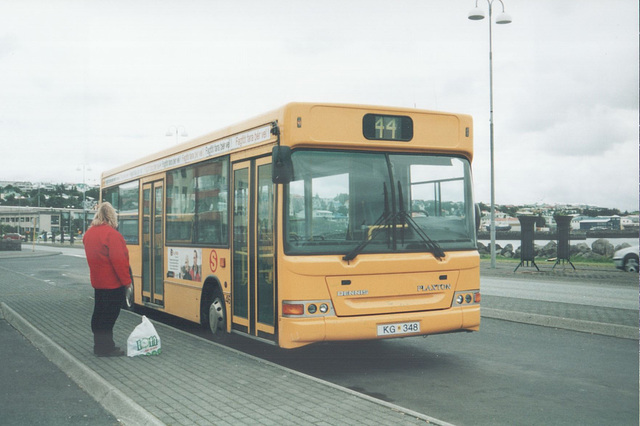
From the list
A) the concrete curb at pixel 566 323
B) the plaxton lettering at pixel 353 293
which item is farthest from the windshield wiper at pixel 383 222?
the concrete curb at pixel 566 323

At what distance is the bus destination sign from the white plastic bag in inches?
133

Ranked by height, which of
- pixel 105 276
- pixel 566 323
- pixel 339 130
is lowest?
pixel 566 323

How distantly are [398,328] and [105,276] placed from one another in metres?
3.43

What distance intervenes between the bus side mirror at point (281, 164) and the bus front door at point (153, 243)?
4970 mm

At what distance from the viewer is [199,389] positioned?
635 cm

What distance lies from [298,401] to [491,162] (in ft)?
78.8

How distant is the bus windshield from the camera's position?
24.4ft

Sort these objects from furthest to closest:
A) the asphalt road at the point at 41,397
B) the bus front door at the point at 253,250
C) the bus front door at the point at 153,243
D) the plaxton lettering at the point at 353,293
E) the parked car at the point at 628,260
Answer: the parked car at the point at 628,260 → the bus front door at the point at 153,243 → the bus front door at the point at 253,250 → the plaxton lettering at the point at 353,293 → the asphalt road at the point at 41,397

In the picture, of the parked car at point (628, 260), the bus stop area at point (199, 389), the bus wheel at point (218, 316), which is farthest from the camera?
the parked car at point (628, 260)

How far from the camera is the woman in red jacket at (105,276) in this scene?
8039mm

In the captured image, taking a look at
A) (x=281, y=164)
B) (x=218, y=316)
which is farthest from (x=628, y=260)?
(x=281, y=164)

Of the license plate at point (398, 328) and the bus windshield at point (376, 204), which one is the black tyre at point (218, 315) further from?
the license plate at point (398, 328)

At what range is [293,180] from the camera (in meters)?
7.45

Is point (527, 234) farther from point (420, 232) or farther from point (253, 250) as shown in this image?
point (253, 250)
